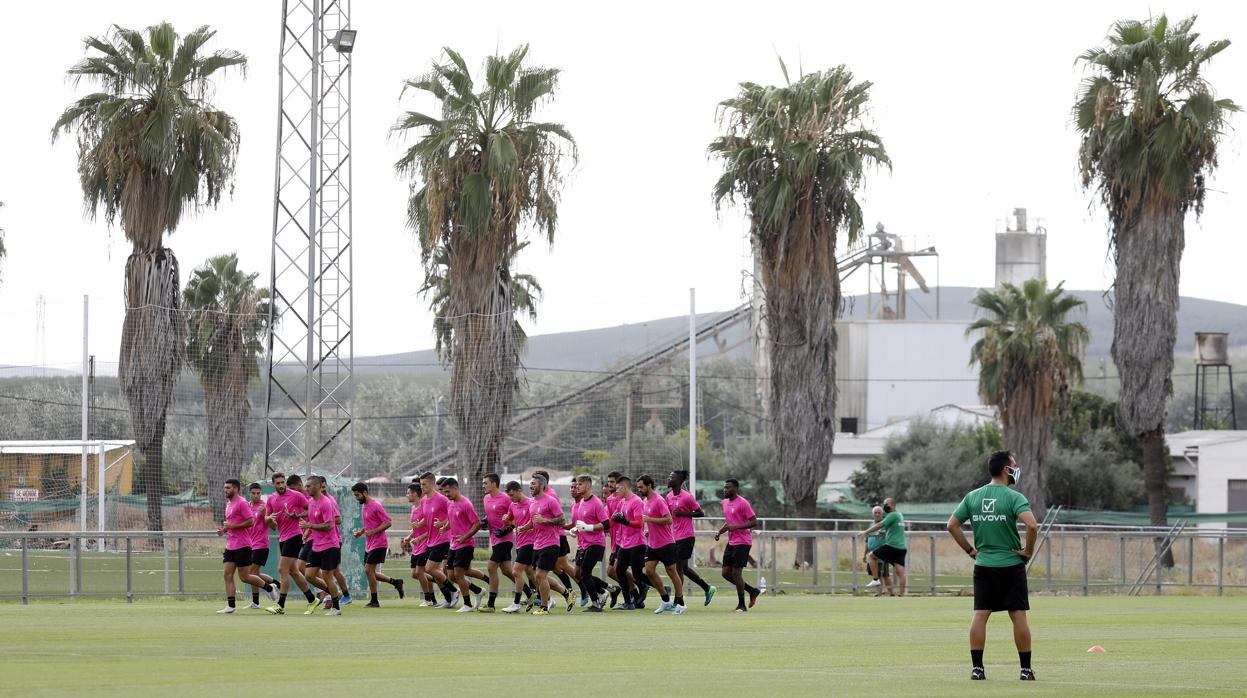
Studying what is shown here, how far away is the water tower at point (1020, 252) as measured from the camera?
90938 mm

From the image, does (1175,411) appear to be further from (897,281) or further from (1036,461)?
(1036,461)

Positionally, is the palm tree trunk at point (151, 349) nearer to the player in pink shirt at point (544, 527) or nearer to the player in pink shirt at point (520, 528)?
the player in pink shirt at point (520, 528)

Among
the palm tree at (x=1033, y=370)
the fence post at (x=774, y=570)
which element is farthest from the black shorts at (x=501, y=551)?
the palm tree at (x=1033, y=370)

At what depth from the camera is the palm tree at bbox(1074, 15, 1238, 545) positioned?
4178cm

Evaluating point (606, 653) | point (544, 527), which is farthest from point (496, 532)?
point (606, 653)

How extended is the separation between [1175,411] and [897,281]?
7211 centimetres

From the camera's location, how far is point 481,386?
125 feet

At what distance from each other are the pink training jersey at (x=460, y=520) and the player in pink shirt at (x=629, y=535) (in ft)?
6.26

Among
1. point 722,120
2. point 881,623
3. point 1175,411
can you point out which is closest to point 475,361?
point 722,120

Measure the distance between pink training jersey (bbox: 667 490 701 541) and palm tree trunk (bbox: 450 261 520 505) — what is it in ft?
48.3

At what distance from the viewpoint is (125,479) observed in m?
51.2

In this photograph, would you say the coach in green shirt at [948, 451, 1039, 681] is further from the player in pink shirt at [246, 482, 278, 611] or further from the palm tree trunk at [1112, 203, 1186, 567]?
the palm tree trunk at [1112, 203, 1186, 567]

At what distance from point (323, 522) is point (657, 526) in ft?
14.3

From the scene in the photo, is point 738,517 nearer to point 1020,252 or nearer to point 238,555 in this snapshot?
point 238,555
